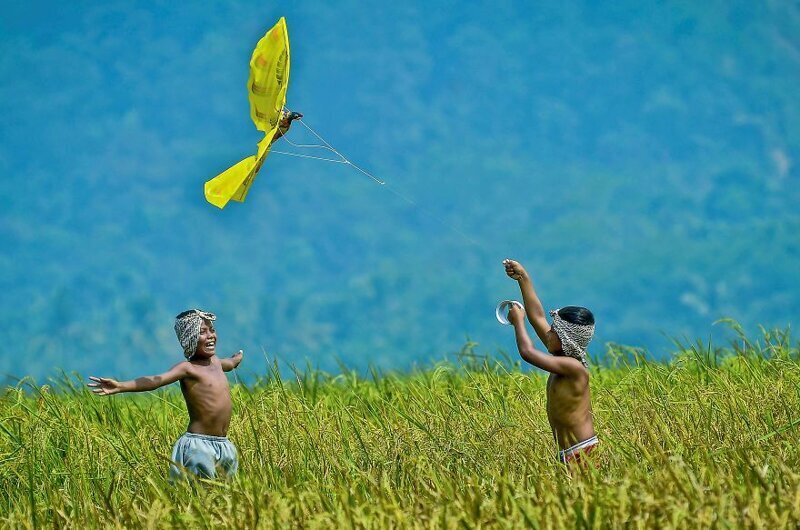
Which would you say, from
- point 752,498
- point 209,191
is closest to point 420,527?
point 752,498

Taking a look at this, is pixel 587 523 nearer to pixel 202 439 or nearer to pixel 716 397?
pixel 202 439

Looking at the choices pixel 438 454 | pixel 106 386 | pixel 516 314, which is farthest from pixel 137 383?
pixel 516 314

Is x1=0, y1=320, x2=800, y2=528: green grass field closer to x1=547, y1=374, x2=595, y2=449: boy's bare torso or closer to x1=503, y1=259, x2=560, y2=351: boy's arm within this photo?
x1=547, y1=374, x2=595, y2=449: boy's bare torso

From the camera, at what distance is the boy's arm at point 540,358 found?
4.11m

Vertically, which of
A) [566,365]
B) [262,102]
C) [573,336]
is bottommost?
[566,365]

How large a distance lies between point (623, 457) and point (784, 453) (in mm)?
618

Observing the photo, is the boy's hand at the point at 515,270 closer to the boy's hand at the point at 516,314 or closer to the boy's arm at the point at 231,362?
the boy's hand at the point at 516,314

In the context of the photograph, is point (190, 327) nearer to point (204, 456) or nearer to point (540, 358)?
point (204, 456)

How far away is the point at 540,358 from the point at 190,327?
1.42 meters

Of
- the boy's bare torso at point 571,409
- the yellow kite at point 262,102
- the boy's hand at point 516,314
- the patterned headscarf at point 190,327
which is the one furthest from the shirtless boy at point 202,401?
the boy's bare torso at point 571,409

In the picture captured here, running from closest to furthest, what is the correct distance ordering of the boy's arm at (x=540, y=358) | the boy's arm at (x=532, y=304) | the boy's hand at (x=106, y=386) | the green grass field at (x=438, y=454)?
the green grass field at (x=438, y=454), the boy's hand at (x=106, y=386), the boy's arm at (x=540, y=358), the boy's arm at (x=532, y=304)

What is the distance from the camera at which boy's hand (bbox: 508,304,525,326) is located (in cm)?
420

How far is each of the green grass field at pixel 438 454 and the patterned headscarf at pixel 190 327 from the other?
1.67ft

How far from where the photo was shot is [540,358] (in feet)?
13.5
